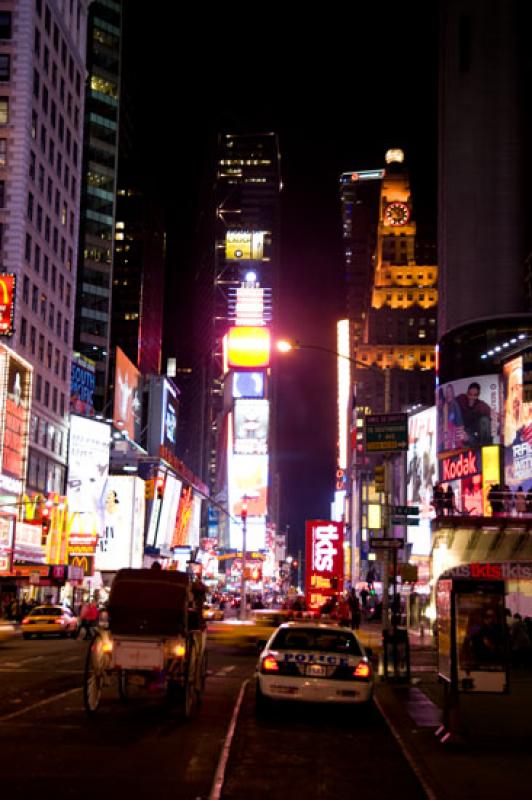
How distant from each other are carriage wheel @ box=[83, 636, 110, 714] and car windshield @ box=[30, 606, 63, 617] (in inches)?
1143

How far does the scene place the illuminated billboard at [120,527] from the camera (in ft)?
339

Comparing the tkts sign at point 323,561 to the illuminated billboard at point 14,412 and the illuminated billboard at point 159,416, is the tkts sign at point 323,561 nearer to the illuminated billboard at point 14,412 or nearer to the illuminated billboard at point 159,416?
the illuminated billboard at point 14,412

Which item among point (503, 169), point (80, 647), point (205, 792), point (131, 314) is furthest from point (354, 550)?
point (205, 792)

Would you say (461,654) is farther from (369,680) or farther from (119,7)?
(119,7)

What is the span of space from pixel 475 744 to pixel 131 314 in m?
162

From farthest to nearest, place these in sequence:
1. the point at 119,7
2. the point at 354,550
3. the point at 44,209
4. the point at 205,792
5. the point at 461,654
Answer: the point at 354,550
the point at 119,7
the point at 44,209
the point at 461,654
the point at 205,792

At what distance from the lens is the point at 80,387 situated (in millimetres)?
99312

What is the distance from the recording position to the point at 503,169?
9619cm

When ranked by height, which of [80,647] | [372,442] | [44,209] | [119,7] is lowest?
[80,647]

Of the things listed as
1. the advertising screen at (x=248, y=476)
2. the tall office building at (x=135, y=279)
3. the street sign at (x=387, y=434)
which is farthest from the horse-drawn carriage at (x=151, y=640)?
the tall office building at (x=135, y=279)

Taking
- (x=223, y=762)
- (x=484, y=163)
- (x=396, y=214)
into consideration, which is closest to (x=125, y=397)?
(x=484, y=163)

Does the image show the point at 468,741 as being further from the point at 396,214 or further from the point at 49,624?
the point at 396,214

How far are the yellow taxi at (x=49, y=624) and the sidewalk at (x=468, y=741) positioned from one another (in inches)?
910

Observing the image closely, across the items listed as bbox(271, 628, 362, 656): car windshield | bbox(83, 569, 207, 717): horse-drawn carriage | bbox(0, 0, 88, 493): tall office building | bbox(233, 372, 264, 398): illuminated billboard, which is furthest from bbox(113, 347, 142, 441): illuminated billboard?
bbox(271, 628, 362, 656): car windshield
